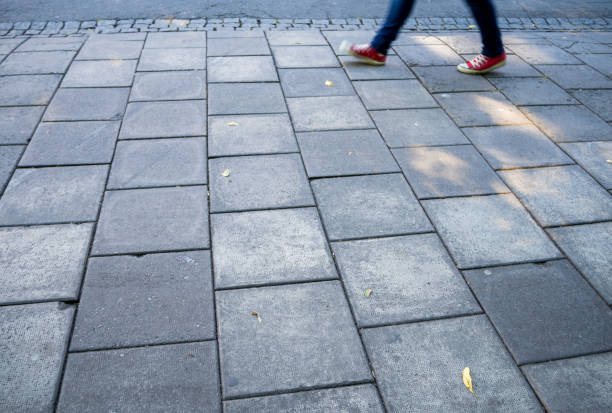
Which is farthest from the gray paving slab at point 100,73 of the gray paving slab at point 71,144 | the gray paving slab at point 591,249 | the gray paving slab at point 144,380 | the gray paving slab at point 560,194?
the gray paving slab at point 591,249

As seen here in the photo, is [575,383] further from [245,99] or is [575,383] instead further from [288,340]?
[245,99]

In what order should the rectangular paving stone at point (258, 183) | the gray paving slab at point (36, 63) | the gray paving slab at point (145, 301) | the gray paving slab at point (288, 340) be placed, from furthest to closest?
the gray paving slab at point (36, 63) → the rectangular paving stone at point (258, 183) → the gray paving slab at point (145, 301) → the gray paving slab at point (288, 340)

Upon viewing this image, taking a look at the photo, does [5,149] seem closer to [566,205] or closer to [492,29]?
[566,205]

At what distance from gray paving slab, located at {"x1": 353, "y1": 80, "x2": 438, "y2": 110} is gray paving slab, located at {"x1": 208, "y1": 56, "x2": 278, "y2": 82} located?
925 mm

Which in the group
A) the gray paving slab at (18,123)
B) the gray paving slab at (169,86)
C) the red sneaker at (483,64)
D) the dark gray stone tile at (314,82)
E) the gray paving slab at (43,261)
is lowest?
the gray paving slab at (18,123)

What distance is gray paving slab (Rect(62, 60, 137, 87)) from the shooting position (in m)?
4.39

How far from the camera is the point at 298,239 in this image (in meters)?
2.78

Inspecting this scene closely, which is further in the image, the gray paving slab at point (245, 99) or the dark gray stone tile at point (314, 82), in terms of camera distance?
the dark gray stone tile at point (314, 82)

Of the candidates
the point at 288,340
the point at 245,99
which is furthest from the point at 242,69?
the point at 288,340

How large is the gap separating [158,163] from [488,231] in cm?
232

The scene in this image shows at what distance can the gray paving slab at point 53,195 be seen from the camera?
9.36 ft

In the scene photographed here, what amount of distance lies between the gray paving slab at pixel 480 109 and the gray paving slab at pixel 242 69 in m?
1.74

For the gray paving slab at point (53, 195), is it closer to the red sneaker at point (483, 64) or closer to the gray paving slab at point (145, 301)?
the gray paving slab at point (145, 301)

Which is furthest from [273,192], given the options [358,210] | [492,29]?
[492,29]
